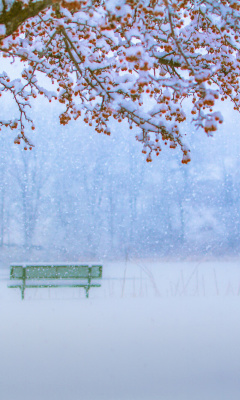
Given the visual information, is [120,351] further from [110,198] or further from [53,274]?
[110,198]

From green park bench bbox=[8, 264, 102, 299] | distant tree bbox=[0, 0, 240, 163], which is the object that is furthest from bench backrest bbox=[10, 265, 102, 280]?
distant tree bbox=[0, 0, 240, 163]

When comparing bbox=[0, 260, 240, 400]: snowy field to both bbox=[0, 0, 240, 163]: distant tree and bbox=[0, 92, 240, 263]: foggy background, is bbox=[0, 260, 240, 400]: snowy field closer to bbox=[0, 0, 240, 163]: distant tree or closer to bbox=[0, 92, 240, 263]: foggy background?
bbox=[0, 0, 240, 163]: distant tree

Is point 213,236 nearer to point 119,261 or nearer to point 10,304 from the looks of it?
point 119,261

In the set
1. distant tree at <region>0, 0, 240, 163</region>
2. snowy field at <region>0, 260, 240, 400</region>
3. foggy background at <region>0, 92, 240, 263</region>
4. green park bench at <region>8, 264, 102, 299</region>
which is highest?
foggy background at <region>0, 92, 240, 263</region>

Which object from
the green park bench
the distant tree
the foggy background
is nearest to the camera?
the distant tree

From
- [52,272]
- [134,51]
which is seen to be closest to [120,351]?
[134,51]

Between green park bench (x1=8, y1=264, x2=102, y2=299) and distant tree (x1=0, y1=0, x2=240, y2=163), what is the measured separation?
11.7ft

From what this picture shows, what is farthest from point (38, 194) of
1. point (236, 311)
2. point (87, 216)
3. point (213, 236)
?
point (236, 311)

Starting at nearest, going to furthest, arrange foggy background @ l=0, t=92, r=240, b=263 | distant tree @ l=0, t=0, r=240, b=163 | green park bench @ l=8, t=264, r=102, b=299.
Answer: distant tree @ l=0, t=0, r=240, b=163, green park bench @ l=8, t=264, r=102, b=299, foggy background @ l=0, t=92, r=240, b=263

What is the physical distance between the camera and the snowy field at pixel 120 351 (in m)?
3.53

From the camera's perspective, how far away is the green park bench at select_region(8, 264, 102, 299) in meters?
8.75

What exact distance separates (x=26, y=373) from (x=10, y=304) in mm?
3989

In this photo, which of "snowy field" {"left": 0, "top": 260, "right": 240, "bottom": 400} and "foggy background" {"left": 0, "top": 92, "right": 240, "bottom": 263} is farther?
"foggy background" {"left": 0, "top": 92, "right": 240, "bottom": 263}

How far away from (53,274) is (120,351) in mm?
4506
